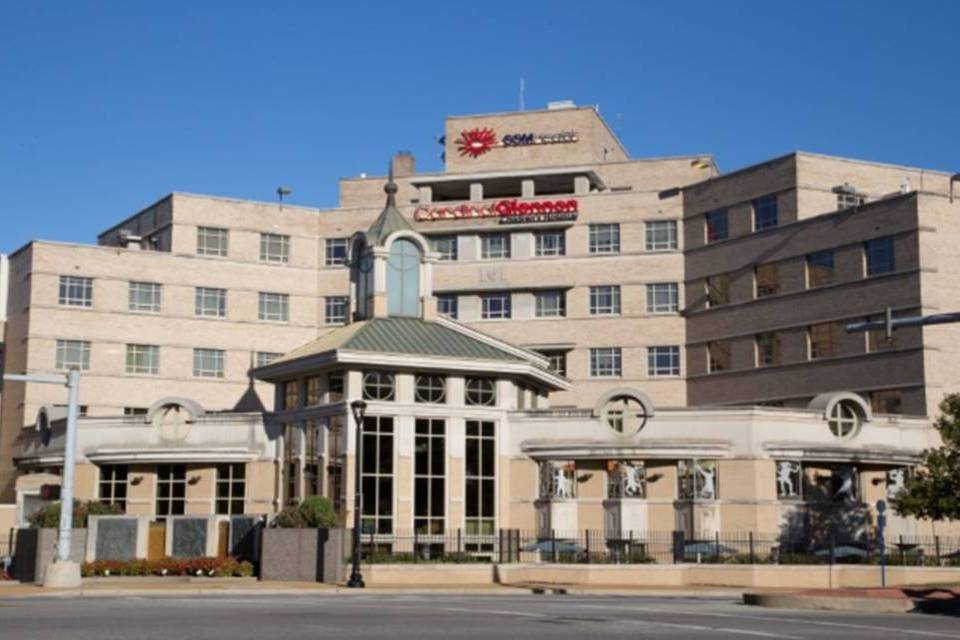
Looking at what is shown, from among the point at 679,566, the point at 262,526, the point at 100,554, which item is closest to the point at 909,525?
the point at 679,566

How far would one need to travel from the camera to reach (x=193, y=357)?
7744cm

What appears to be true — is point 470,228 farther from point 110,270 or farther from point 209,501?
point 209,501

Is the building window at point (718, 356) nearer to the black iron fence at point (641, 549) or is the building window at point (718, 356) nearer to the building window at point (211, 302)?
the black iron fence at point (641, 549)

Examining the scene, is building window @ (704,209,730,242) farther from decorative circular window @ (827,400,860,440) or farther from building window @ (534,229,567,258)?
decorative circular window @ (827,400,860,440)

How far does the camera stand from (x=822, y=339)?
223ft

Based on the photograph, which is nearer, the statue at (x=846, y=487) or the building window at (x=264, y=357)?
the statue at (x=846, y=487)

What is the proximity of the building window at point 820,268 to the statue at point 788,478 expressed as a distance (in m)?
18.7

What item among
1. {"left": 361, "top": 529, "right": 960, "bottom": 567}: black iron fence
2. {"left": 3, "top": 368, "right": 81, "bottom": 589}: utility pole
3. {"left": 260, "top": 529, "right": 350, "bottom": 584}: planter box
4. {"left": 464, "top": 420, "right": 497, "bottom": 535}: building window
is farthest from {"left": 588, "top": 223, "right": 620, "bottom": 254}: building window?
{"left": 3, "top": 368, "right": 81, "bottom": 589}: utility pole

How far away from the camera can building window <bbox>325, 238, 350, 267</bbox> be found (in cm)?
8162

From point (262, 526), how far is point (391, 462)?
5814 millimetres

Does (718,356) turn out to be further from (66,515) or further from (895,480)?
(66,515)

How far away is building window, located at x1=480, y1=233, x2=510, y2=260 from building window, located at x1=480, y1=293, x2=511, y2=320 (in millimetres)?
2467

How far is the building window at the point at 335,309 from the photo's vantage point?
80.6m

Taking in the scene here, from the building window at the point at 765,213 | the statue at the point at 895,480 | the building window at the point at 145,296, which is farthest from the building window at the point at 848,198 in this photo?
the building window at the point at 145,296
